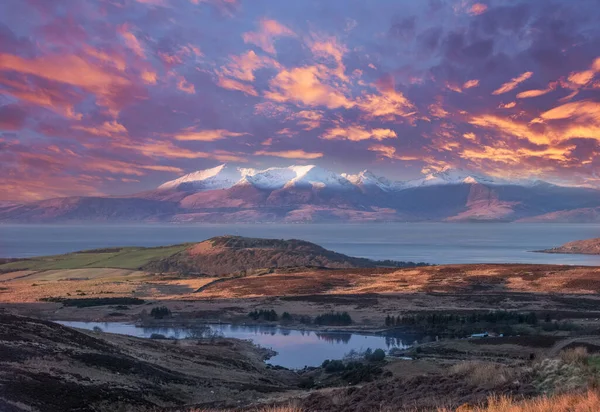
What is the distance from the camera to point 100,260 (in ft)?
433

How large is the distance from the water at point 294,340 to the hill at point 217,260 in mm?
61582

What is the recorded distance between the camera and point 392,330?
162 feet

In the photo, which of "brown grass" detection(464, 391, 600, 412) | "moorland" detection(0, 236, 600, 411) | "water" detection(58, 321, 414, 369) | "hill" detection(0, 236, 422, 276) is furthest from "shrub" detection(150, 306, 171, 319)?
"hill" detection(0, 236, 422, 276)

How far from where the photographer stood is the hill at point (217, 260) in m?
122

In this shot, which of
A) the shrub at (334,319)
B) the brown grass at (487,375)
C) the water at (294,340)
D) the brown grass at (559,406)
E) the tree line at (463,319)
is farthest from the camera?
the shrub at (334,319)

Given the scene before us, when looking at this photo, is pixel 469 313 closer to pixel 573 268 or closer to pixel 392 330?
pixel 392 330

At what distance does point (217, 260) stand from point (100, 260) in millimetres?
30386

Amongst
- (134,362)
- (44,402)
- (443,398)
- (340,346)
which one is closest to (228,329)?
(340,346)

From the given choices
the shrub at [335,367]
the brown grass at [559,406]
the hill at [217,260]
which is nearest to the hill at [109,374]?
the shrub at [335,367]

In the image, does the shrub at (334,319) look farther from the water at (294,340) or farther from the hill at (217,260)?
the hill at (217,260)

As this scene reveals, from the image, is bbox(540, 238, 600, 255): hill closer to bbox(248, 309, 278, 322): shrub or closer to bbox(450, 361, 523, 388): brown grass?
bbox(248, 309, 278, 322): shrub

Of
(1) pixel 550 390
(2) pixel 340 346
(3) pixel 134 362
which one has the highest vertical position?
(1) pixel 550 390

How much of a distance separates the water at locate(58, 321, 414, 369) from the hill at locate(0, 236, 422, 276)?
6158 centimetres

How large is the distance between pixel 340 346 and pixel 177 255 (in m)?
91.9
